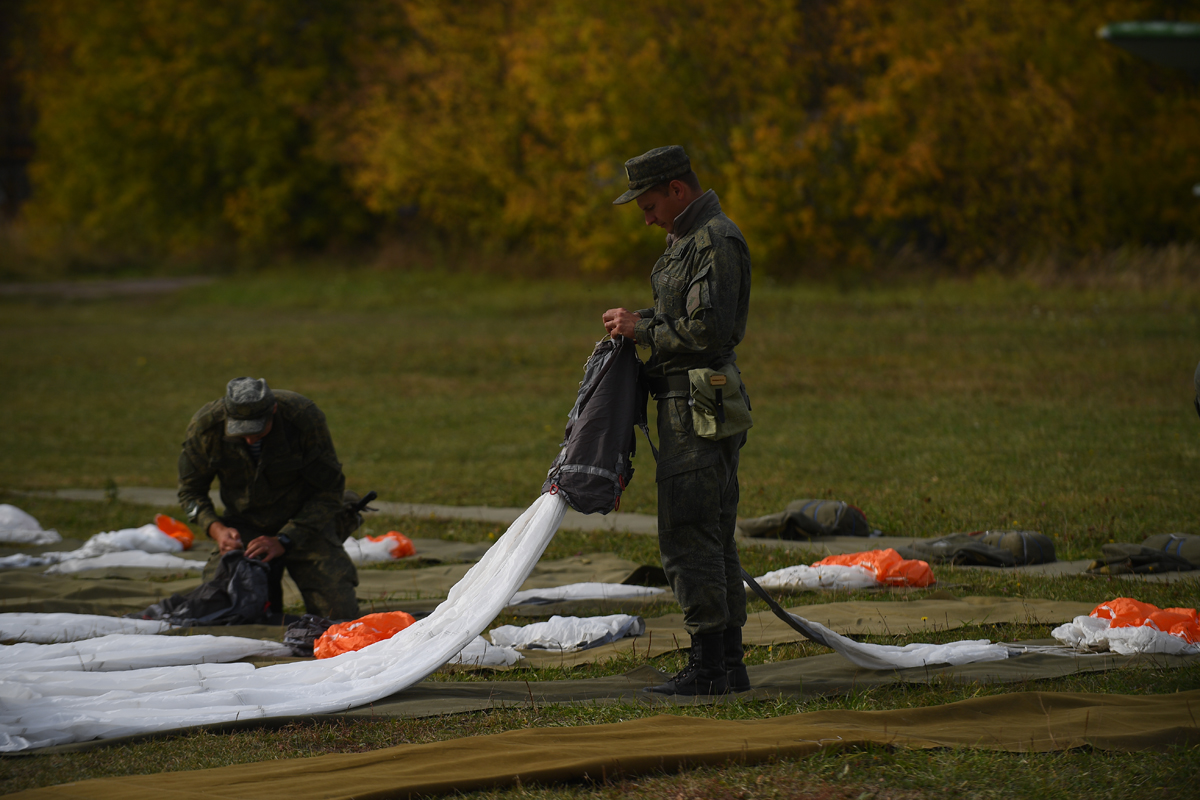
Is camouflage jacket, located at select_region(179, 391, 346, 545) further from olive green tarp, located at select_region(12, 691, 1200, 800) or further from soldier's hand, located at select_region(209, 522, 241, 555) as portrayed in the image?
olive green tarp, located at select_region(12, 691, 1200, 800)

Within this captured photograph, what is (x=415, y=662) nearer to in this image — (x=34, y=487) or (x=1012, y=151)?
(x=34, y=487)

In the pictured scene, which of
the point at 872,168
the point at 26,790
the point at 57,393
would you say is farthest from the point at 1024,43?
the point at 26,790

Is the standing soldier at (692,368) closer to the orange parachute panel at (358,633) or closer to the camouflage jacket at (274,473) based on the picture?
the orange parachute panel at (358,633)

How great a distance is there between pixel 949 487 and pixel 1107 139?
20192mm

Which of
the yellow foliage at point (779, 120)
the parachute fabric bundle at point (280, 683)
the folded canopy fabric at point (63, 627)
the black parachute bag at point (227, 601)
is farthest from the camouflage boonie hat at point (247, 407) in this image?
the yellow foliage at point (779, 120)

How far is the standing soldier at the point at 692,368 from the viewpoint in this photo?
4.54m

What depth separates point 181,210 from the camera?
143ft

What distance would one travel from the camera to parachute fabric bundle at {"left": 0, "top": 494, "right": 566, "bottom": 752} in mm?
4348

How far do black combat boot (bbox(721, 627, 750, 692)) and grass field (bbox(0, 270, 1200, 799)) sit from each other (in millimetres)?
216

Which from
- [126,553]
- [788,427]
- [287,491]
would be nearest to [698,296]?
[287,491]

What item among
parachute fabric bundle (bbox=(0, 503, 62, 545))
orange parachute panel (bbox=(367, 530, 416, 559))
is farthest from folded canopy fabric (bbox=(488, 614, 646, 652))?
parachute fabric bundle (bbox=(0, 503, 62, 545))

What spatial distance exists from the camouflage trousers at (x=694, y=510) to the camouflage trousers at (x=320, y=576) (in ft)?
8.63

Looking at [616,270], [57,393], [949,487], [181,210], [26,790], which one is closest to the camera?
[26,790]

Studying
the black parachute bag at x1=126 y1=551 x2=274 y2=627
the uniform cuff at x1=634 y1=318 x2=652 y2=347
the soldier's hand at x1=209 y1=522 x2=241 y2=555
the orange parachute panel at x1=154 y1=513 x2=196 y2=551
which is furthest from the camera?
the orange parachute panel at x1=154 y1=513 x2=196 y2=551
